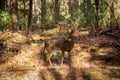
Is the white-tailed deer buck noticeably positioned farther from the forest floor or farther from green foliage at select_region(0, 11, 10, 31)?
green foliage at select_region(0, 11, 10, 31)

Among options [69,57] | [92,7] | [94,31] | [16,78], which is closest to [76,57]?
[69,57]

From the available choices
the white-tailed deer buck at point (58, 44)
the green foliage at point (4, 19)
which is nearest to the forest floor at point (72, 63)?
the white-tailed deer buck at point (58, 44)

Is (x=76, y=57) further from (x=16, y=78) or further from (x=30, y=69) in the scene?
(x=16, y=78)

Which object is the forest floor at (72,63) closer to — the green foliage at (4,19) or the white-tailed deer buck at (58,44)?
the white-tailed deer buck at (58,44)

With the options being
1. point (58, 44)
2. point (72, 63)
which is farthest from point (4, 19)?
point (72, 63)

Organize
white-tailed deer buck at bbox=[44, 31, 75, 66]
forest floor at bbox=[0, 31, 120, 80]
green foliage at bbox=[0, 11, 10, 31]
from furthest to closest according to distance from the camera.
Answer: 1. green foliage at bbox=[0, 11, 10, 31]
2. white-tailed deer buck at bbox=[44, 31, 75, 66]
3. forest floor at bbox=[0, 31, 120, 80]

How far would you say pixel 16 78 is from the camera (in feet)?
32.2

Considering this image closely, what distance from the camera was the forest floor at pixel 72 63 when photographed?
9.86 m

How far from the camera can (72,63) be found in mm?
11258

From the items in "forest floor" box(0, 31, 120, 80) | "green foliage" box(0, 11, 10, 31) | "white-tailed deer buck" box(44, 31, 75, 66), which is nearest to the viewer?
"forest floor" box(0, 31, 120, 80)

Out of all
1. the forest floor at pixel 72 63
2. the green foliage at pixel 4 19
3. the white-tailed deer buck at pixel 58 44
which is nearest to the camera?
the forest floor at pixel 72 63

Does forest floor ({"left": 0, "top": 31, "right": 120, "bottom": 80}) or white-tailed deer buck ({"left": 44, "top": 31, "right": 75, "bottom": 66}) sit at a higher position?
white-tailed deer buck ({"left": 44, "top": 31, "right": 75, "bottom": 66})

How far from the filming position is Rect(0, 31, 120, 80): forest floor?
32.3 feet

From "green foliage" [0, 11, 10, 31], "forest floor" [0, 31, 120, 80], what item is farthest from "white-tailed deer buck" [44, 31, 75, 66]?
"green foliage" [0, 11, 10, 31]
